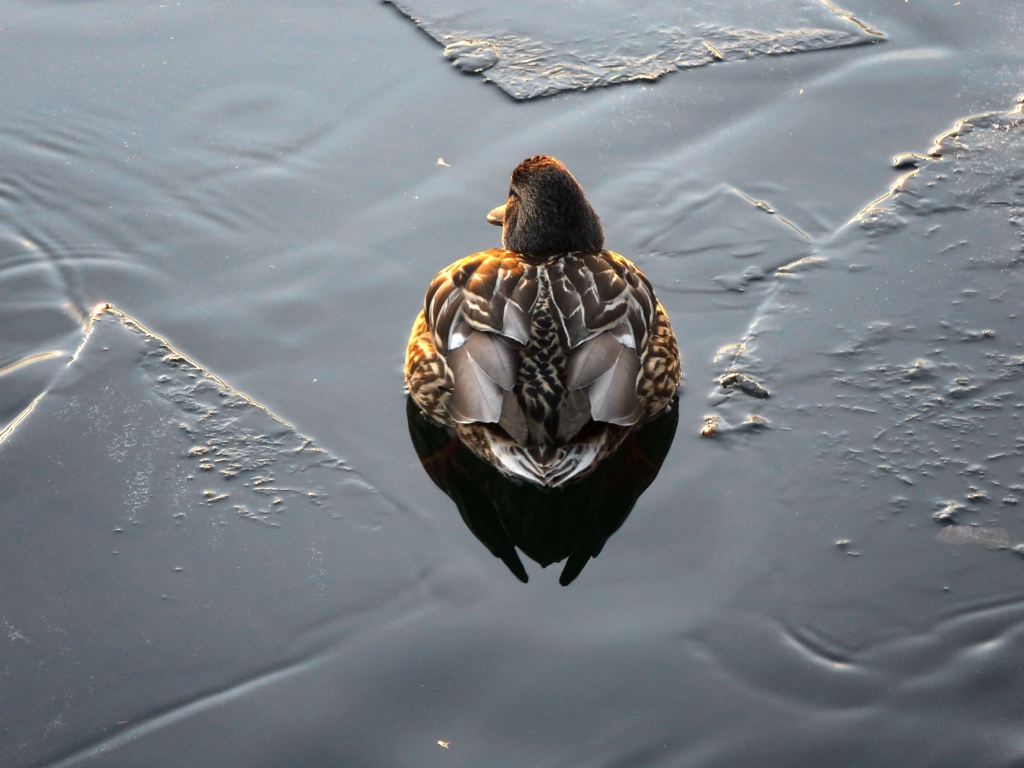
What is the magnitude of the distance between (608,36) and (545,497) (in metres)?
3.77

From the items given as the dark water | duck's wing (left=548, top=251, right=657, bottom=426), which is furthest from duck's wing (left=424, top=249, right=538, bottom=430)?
the dark water

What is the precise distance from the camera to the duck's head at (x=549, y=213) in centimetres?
567

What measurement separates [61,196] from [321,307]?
186 cm

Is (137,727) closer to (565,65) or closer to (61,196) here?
(61,196)

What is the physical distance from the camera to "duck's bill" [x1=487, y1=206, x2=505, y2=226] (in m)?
5.99

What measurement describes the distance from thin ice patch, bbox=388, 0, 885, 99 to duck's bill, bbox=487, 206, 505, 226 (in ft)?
4.69

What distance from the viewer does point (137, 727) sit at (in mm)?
4020

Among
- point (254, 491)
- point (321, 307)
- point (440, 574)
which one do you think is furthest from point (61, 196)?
point (440, 574)

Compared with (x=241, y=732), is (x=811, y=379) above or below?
above

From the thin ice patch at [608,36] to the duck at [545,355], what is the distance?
1.97 metres

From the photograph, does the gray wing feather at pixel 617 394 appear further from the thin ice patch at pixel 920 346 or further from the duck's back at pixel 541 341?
the thin ice patch at pixel 920 346

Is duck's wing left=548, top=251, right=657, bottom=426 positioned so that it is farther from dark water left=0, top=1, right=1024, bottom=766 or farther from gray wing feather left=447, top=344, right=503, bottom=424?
dark water left=0, top=1, right=1024, bottom=766

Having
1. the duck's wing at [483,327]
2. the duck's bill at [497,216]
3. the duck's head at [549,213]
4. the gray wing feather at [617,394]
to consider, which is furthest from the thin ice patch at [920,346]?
the duck's bill at [497,216]

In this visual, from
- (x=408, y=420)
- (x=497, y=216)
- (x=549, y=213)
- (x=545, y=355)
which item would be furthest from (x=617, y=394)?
(x=497, y=216)
